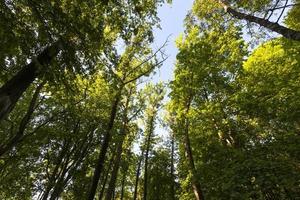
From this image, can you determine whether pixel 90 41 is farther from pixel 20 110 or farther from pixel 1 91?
pixel 20 110

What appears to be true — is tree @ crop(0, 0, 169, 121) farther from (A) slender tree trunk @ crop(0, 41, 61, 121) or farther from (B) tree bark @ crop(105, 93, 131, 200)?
(B) tree bark @ crop(105, 93, 131, 200)

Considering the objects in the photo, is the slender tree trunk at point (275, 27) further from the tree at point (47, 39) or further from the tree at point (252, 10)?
the tree at point (47, 39)

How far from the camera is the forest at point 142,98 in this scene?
6641 mm

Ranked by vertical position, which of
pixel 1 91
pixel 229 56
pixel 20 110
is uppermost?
pixel 229 56

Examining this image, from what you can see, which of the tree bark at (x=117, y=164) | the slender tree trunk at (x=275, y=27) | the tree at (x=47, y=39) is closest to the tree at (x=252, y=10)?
the slender tree trunk at (x=275, y=27)

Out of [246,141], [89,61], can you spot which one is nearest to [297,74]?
[246,141]

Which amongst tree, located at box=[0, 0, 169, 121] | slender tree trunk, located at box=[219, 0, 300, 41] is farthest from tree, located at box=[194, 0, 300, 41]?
tree, located at box=[0, 0, 169, 121]

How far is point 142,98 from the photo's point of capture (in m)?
24.8

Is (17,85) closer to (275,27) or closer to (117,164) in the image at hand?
(275,27)

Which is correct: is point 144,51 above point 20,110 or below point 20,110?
above

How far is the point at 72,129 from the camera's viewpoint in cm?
1894

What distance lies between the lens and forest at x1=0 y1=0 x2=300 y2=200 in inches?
261

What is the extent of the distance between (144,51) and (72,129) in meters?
7.64

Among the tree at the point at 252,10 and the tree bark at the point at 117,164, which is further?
the tree bark at the point at 117,164
